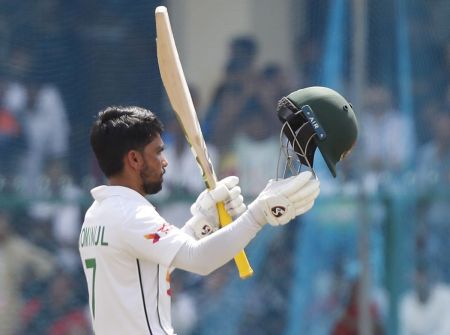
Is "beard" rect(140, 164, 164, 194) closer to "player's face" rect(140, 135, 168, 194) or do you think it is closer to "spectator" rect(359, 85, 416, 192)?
"player's face" rect(140, 135, 168, 194)

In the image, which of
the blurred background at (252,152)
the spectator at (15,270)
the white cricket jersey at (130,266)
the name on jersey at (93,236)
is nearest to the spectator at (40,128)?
the blurred background at (252,152)

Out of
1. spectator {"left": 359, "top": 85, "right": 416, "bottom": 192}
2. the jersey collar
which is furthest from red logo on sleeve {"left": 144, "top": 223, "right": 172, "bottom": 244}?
spectator {"left": 359, "top": 85, "right": 416, "bottom": 192}

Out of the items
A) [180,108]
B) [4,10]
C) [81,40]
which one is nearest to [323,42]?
[81,40]

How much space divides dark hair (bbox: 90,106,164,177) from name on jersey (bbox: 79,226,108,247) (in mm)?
213

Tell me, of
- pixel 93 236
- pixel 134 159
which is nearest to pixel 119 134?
pixel 134 159

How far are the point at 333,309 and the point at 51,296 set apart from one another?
1.73 meters

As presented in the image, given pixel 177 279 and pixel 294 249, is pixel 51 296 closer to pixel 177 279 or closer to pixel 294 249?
pixel 177 279

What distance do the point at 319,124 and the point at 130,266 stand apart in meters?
0.79

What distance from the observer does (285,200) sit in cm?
357

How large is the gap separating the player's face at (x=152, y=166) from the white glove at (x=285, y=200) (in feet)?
1.46

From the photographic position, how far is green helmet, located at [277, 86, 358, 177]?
3777 millimetres

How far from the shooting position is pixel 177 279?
6898 mm

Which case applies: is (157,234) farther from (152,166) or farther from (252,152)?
(252,152)

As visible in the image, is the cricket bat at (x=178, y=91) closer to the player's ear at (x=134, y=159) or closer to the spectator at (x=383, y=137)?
the player's ear at (x=134, y=159)
